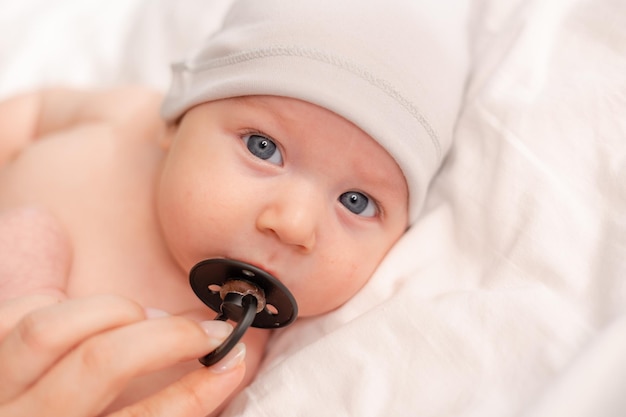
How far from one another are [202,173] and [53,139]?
17.8 inches

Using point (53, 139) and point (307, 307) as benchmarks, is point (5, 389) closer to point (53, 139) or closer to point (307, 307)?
point (307, 307)

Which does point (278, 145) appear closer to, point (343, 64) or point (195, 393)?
point (343, 64)

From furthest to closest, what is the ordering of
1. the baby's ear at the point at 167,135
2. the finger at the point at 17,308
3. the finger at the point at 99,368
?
the baby's ear at the point at 167,135
the finger at the point at 17,308
the finger at the point at 99,368

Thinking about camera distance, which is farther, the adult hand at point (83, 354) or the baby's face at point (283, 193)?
the baby's face at point (283, 193)

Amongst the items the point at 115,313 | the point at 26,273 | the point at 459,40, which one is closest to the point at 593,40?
the point at 459,40

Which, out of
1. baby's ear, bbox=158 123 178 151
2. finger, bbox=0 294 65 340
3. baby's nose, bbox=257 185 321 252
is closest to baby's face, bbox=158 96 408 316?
baby's nose, bbox=257 185 321 252

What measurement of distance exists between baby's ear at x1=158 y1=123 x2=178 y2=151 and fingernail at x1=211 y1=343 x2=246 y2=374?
44cm

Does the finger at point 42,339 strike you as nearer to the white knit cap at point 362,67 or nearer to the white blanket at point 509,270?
the white blanket at point 509,270

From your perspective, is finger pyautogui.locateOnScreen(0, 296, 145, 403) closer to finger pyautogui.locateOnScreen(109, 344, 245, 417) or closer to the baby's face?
finger pyautogui.locateOnScreen(109, 344, 245, 417)

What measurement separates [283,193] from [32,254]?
1.36ft

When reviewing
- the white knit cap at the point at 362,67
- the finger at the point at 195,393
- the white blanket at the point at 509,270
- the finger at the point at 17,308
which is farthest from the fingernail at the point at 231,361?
the white knit cap at the point at 362,67

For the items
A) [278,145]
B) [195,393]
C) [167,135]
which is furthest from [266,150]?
[195,393]

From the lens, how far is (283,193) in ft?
3.16

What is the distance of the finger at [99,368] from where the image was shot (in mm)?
738
